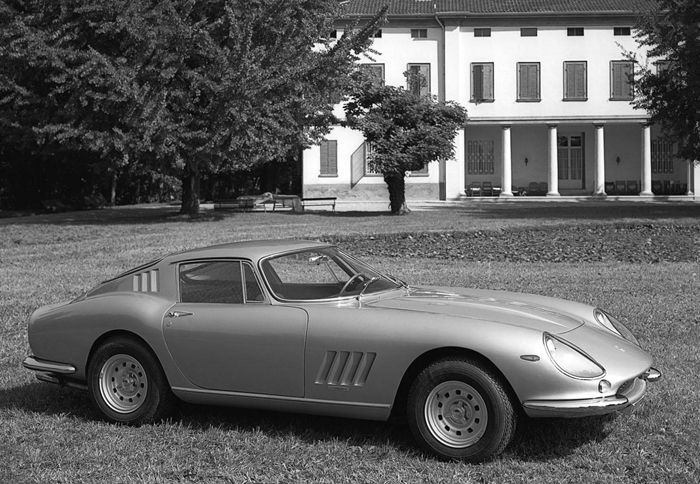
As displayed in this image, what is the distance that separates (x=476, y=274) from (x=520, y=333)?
7508 millimetres

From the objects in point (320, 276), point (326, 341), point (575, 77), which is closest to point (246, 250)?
point (320, 276)

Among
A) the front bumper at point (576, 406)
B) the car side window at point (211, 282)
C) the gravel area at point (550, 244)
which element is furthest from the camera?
the gravel area at point (550, 244)

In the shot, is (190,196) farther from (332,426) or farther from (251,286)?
(332,426)

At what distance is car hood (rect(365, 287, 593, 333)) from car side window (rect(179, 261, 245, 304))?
0.94 m

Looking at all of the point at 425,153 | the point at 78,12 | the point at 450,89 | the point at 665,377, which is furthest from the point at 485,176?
the point at 665,377

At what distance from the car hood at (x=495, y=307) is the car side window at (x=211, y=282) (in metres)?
0.94

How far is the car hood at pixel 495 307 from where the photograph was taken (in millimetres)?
4820

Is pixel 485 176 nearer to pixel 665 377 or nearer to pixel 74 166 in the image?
pixel 74 166

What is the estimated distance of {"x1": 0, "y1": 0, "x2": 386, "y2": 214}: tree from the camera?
20812 mm

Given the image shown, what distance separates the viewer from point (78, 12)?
21.0 meters

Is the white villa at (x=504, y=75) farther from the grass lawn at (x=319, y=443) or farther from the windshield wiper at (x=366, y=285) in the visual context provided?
the windshield wiper at (x=366, y=285)

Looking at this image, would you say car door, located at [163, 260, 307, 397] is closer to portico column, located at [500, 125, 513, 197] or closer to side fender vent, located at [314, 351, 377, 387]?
side fender vent, located at [314, 351, 377, 387]

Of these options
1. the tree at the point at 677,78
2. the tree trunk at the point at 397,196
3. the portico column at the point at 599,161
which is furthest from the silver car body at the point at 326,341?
the portico column at the point at 599,161

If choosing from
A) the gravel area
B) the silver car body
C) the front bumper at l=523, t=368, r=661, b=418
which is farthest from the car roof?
the gravel area
